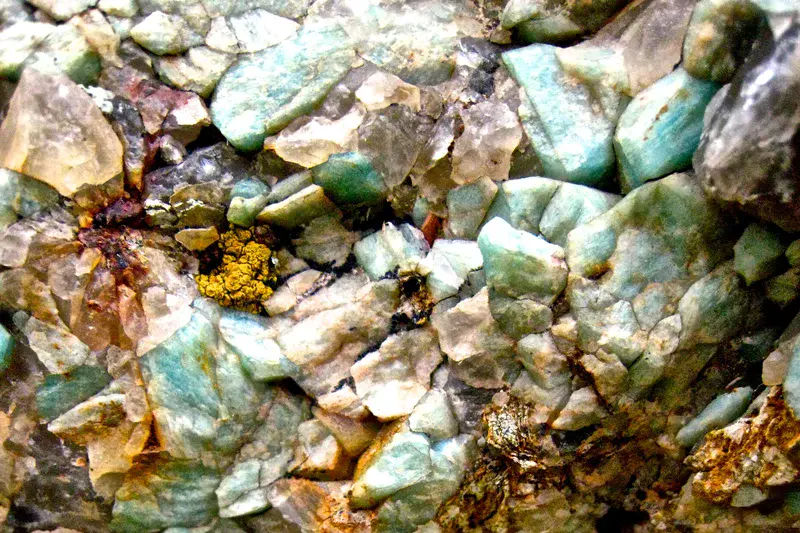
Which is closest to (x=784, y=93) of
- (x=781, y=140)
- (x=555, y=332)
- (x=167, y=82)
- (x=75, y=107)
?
(x=781, y=140)

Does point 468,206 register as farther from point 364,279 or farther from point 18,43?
point 18,43

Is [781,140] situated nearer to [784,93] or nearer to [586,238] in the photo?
[784,93]

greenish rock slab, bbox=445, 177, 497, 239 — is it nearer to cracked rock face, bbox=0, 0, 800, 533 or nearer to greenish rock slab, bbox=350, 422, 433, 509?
cracked rock face, bbox=0, 0, 800, 533

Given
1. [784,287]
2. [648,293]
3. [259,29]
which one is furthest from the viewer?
[259,29]

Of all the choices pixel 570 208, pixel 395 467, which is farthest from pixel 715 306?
pixel 395 467

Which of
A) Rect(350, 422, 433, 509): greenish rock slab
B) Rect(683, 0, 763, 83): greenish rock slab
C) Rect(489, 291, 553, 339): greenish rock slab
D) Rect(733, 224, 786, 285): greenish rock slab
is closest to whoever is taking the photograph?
Rect(683, 0, 763, 83): greenish rock slab

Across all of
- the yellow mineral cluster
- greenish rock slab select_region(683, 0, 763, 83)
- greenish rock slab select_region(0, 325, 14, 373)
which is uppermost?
greenish rock slab select_region(683, 0, 763, 83)

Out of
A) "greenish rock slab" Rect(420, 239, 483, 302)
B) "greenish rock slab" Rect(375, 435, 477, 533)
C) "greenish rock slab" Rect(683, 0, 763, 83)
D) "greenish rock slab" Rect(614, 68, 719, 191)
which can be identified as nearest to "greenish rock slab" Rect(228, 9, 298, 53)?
"greenish rock slab" Rect(420, 239, 483, 302)

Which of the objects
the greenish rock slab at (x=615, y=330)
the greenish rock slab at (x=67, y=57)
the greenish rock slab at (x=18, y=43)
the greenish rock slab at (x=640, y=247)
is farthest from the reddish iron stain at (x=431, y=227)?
the greenish rock slab at (x=18, y=43)
